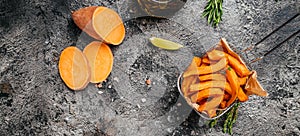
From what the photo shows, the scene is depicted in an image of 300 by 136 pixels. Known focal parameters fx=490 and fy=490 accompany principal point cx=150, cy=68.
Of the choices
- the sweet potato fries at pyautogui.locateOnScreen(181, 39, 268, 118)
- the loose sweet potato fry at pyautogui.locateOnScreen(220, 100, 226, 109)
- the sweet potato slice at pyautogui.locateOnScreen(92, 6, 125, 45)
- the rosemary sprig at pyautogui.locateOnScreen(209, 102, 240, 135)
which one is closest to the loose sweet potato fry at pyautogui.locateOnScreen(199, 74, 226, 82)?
the sweet potato fries at pyautogui.locateOnScreen(181, 39, 268, 118)

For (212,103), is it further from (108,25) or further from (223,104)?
(108,25)

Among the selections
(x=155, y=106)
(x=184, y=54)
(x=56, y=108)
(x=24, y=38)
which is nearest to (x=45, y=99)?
(x=56, y=108)

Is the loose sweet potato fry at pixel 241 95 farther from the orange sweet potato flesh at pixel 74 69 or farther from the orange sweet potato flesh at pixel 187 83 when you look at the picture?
the orange sweet potato flesh at pixel 74 69

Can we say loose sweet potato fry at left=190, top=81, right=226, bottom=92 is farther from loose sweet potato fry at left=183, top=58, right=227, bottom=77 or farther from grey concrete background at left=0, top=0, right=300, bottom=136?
grey concrete background at left=0, top=0, right=300, bottom=136

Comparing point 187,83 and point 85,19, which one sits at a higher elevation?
point 85,19

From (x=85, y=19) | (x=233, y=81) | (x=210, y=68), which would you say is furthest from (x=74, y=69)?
(x=233, y=81)

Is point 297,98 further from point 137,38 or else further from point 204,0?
point 137,38
